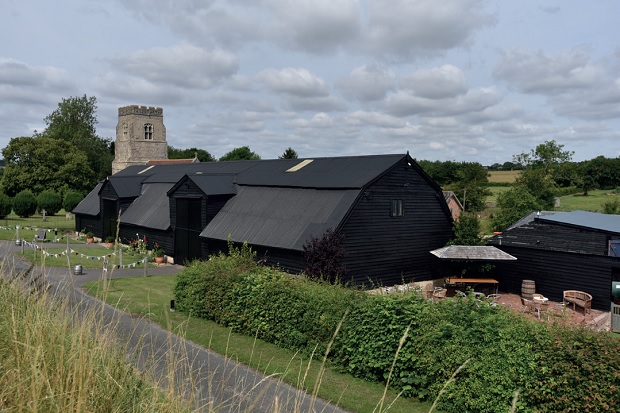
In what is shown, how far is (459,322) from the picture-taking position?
11.1m

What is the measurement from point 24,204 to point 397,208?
47.2m

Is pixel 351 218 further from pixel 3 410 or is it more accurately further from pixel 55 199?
pixel 55 199

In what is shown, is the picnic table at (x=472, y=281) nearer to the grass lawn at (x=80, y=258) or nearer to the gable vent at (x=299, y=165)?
the gable vent at (x=299, y=165)

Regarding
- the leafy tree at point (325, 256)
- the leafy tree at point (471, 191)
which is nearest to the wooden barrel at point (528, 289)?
the leafy tree at point (325, 256)

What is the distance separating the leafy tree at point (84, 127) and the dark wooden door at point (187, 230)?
64866 mm

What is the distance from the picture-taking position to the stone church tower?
7344 cm

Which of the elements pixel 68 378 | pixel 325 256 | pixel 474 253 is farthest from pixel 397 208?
pixel 68 378

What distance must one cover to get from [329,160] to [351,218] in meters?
7.46

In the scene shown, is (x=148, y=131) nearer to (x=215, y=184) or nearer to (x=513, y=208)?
(x=215, y=184)

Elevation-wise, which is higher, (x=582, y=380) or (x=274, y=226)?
(x=274, y=226)

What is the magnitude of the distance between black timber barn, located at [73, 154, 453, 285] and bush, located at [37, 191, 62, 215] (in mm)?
27962

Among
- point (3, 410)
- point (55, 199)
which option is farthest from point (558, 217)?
point (55, 199)

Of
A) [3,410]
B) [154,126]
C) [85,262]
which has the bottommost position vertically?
[85,262]

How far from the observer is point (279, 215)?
26688 mm
